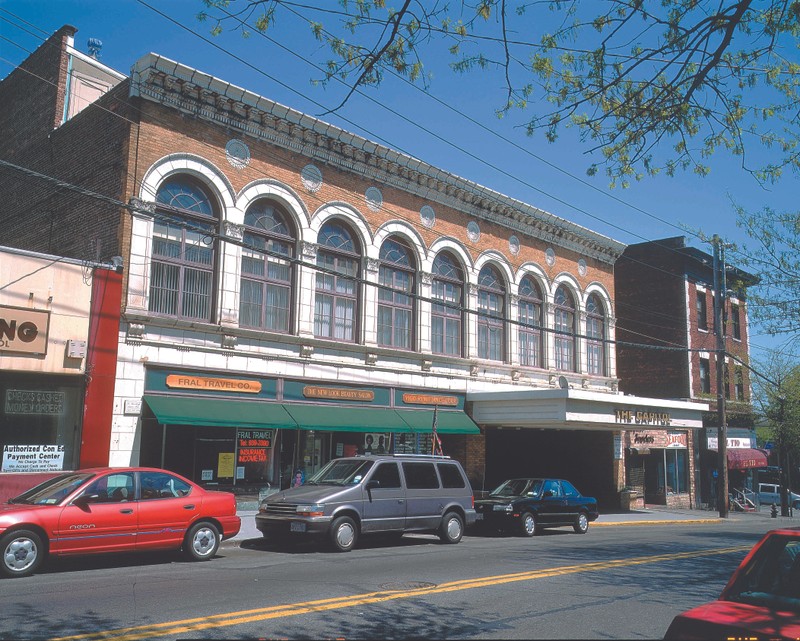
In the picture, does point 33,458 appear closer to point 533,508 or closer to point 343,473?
point 343,473

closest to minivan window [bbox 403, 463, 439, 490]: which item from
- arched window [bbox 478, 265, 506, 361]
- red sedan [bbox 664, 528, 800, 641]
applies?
arched window [bbox 478, 265, 506, 361]

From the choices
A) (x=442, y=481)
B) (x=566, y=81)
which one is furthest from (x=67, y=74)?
(x=566, y=81)

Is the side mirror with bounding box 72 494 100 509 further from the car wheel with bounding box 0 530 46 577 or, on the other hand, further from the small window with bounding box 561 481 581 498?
the small window with bounding box 561 481 581 498

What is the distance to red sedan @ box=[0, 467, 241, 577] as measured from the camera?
33.6ft

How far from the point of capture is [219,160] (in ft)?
61.2

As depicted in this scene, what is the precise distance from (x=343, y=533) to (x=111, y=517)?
432 cm

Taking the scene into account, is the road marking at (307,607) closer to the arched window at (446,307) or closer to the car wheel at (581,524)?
the car wheel at (581,524)

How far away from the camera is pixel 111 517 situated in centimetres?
1115

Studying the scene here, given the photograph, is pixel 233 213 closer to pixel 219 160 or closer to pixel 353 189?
pixel 219 160

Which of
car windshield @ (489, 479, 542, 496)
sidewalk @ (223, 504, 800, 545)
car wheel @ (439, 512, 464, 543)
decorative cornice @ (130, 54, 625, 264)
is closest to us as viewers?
car wheel @ (439, 512, 464, 543)

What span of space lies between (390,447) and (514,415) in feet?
13.7

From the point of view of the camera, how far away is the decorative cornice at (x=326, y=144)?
17500 mm

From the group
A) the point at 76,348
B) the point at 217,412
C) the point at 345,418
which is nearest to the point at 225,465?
the point at 217,412

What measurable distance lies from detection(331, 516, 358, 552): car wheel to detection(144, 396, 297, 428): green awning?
454 cm
